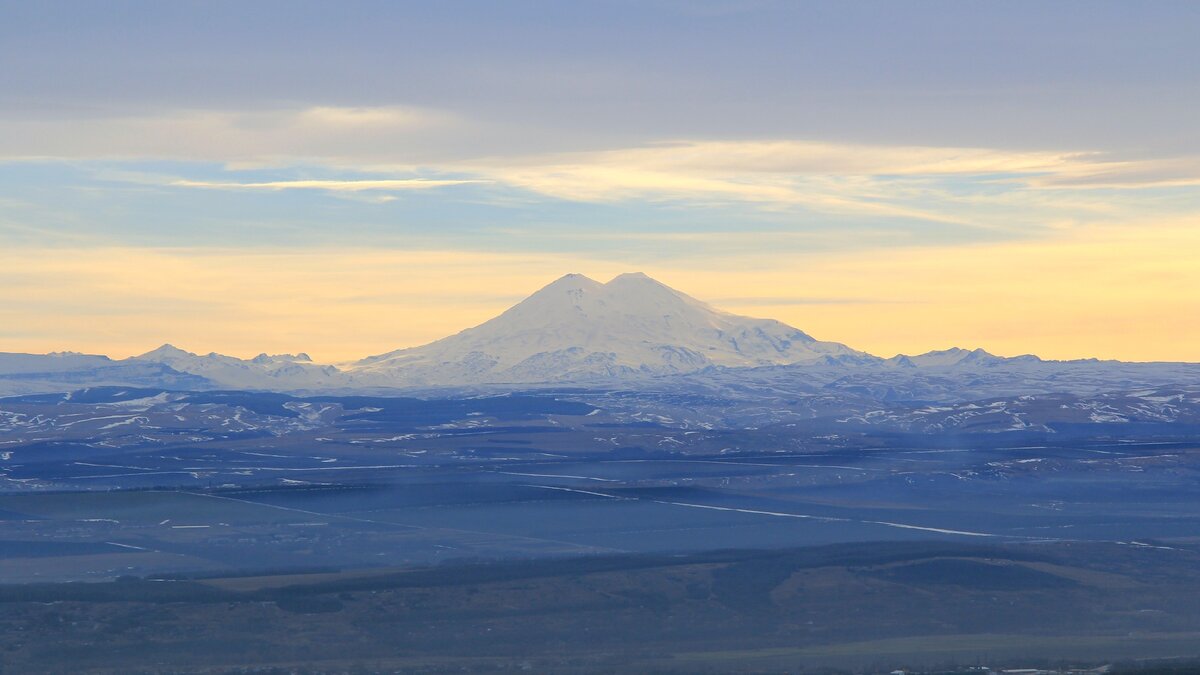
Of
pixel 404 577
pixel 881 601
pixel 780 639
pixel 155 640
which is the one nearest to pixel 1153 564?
pixel 881 601

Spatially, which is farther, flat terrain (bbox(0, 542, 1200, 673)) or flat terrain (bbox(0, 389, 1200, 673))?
flat terrain (bbox(0, 389, 1200, 673))

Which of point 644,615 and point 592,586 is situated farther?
point 592,586

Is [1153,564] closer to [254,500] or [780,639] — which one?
[780,639]

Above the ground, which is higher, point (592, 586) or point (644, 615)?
point (592, 586)

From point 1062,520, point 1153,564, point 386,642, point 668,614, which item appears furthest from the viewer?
point 1062,520

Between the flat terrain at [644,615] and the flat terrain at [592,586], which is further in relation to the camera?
the flat terrain at [592,586]

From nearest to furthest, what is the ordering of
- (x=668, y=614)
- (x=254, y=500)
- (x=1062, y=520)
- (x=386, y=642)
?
1. (x=386, y=642)
2. (x=668, y=614)
3. (x=1062, y=520)
4. (x=254, y=500)

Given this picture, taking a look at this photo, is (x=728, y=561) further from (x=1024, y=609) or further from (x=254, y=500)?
(x=254, y=500)

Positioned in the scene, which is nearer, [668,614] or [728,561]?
[668,614]

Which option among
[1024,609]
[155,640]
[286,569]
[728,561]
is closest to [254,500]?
[286,569]
